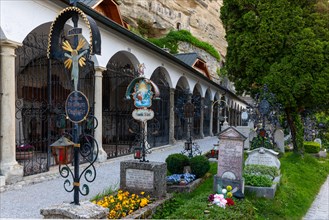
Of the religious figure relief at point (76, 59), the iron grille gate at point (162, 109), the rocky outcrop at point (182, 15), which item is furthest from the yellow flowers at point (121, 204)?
the rocky outcrop at point (182, 15)

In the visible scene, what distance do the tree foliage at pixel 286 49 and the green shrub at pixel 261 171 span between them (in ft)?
19.8

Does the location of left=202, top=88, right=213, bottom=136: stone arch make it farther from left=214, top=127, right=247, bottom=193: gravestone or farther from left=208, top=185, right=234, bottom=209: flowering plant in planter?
left=208, top=185, right=234, bottom=209: flowering plant in planter

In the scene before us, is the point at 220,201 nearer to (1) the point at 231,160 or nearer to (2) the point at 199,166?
(1) the point at 231,160

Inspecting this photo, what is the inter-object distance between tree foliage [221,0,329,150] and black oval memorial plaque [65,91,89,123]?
1242cm

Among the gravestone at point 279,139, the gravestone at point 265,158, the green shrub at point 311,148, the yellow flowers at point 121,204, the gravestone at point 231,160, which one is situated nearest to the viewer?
the yellow flowers at point 121,204

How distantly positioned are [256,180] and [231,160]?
3.81ft

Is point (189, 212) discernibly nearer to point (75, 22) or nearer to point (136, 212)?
point (136, 212)

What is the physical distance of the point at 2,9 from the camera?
8.15 metres

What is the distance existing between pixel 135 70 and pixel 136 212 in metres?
10.4

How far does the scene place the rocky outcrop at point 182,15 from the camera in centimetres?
3426

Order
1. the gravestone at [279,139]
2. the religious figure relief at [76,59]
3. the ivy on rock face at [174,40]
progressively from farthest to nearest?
the ivy on rock face at [174,40] → the gravestone at [279,139] → the religious figure relief at [76,59]

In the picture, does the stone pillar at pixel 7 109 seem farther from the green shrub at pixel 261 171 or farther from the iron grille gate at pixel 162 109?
the iron grille gate at pixel 162 109

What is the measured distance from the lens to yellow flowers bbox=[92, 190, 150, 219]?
591cm

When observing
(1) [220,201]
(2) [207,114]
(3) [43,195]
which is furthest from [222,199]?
(2) [207,114]
